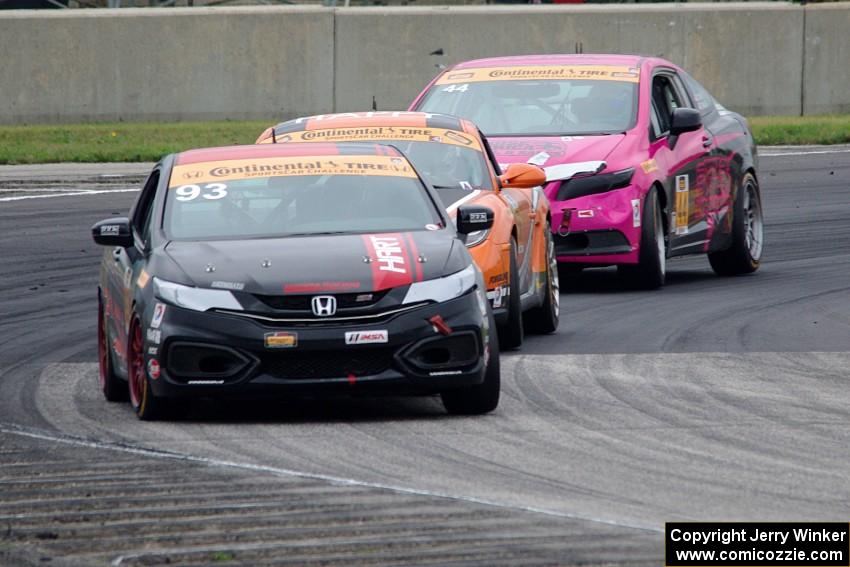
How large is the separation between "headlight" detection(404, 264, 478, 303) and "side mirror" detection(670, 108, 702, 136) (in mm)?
5719

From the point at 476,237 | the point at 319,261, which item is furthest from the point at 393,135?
the point at 319,261

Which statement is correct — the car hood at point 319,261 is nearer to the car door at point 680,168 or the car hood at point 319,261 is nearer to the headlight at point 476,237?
the headlight at point 476,237

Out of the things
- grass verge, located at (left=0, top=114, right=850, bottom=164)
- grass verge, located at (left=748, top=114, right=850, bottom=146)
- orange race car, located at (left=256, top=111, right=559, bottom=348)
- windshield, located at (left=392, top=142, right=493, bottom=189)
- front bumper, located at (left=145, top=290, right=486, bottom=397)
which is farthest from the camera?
grass verge, located at (left=748, top=114, right=850, bottom=146)

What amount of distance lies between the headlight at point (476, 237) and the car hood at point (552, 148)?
9.25 ft

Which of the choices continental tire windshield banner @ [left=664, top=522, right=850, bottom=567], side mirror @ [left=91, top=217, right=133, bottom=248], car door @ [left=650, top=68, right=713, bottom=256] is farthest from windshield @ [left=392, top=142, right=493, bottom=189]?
continental tire windshield banner @ [left=664, top=522, right=850, bottom=567]

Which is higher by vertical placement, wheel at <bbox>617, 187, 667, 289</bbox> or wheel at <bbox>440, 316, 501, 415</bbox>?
wheel at <bbox>440, 316, 501, 415</bbox>

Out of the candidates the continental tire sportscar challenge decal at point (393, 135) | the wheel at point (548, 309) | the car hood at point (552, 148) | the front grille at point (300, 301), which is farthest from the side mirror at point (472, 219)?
the car hood at point (552, 148)

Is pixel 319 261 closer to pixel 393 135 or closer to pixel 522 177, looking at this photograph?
pixel 522 177

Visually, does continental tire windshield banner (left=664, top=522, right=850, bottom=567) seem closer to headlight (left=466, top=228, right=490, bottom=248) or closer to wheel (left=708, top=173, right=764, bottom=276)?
headlight (left=466, top=228, right=490, bottom=248)

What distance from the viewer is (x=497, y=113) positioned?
50.1 ft

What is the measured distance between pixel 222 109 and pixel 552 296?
16801 mm

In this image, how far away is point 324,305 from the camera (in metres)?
9.20

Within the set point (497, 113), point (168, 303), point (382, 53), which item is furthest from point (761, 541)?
point (382, 53)

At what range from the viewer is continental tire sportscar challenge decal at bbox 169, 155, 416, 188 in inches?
413
